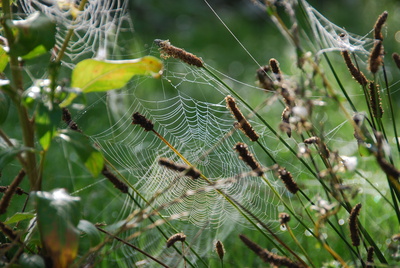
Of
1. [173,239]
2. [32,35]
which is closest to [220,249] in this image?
[173,239]

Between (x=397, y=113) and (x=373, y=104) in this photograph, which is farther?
(x=397, y=113)

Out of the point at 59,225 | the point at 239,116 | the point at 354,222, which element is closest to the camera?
the point at 59,225

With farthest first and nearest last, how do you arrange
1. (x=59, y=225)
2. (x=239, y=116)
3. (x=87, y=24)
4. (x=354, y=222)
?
(x=87, y=24), (x=239, y=116), (x=354, y=222), (x=59, y=225)

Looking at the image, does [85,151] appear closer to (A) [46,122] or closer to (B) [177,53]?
(A) [46,122]

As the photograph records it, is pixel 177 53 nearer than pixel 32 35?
No

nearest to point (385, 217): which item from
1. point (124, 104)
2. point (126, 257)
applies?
point (126, 257)

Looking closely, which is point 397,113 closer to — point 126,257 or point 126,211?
point 126,211
